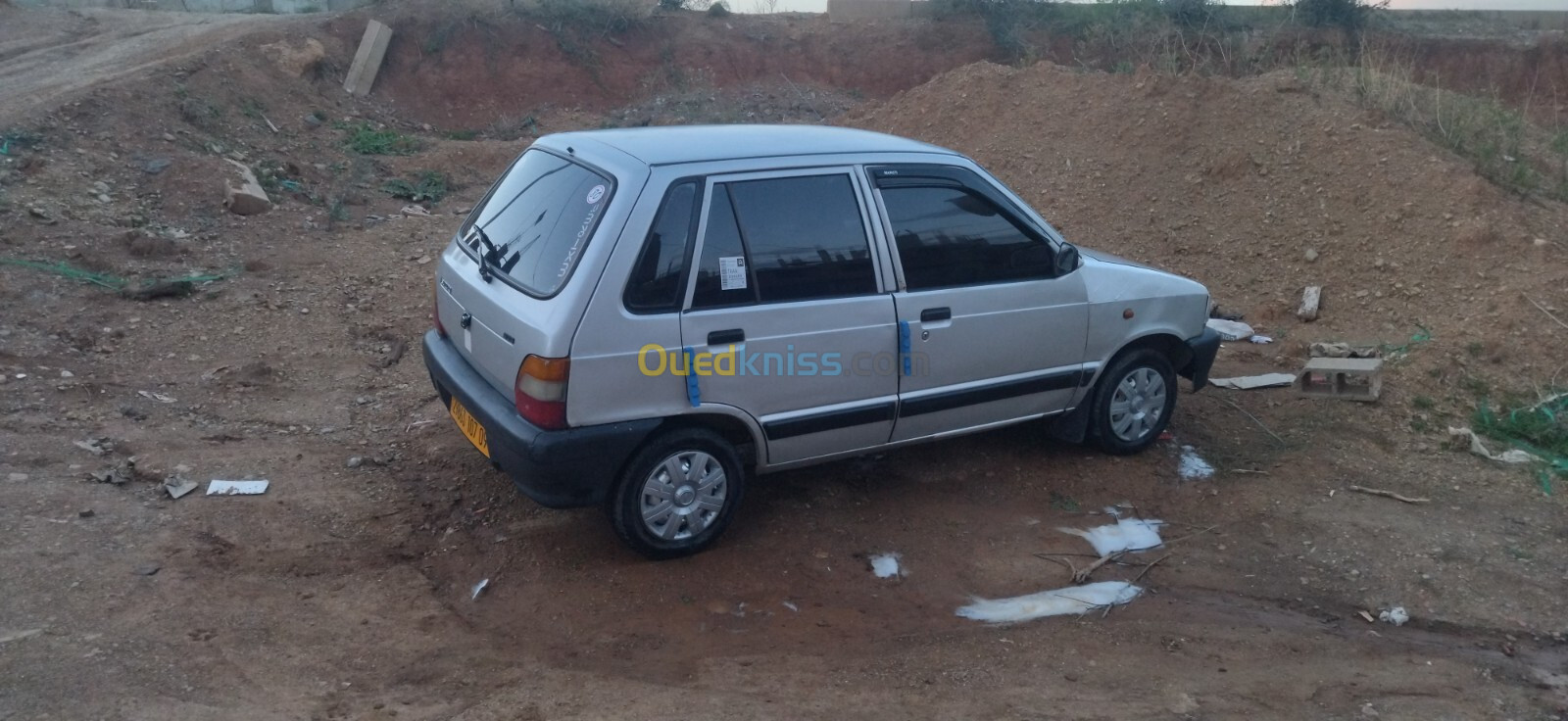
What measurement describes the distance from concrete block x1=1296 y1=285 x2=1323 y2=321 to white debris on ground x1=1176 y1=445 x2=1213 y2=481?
2.65m

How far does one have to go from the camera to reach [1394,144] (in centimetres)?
866

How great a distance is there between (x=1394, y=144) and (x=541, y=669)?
321 inches

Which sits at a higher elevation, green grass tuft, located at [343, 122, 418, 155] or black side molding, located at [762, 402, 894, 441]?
green grass tuft, located at [343, 122, 418, 155]

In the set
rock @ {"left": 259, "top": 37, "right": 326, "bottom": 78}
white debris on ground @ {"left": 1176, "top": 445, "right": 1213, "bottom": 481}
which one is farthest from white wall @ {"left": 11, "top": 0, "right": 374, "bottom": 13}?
white debris on ground @ {"left": 1176, "top": 445, "right": 1213, "bottom": 481}

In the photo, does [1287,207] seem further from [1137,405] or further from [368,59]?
[368,59]

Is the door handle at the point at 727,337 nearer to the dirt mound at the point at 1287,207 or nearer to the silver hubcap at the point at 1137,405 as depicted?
the silver hubcap at the point at 1137,405

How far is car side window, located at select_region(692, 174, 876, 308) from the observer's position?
13.9 feet

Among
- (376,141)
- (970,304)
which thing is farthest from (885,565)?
(376,141)

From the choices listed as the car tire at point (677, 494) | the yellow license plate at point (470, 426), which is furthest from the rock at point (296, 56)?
the car tire at point (677, 494)

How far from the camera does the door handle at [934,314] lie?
15.3 feet

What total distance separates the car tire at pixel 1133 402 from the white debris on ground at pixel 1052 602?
1174 millimetres

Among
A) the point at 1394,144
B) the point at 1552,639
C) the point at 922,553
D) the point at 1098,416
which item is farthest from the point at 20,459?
the point at 1394,144

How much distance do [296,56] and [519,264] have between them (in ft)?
40.0

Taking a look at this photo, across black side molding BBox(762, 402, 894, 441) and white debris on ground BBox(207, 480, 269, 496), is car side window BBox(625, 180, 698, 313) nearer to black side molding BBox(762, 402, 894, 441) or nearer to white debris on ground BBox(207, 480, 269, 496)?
black side molding BBox(762, 402, 894, 441)
